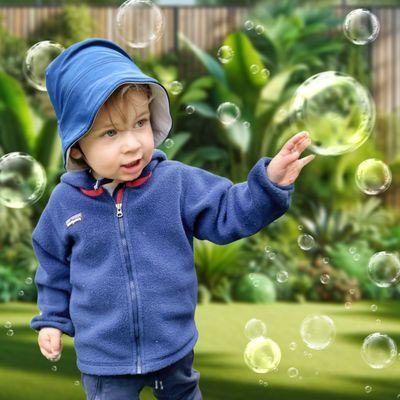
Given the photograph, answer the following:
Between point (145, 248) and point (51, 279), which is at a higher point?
point (145, 248)

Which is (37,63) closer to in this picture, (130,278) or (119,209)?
(119,209)

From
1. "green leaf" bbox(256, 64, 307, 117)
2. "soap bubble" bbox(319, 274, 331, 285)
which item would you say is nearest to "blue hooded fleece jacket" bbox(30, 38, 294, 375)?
"soap bubble" bbox(319, 274, 331, 285)

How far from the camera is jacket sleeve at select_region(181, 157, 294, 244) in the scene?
6.95 feet

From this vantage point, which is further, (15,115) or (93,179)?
(15,115)

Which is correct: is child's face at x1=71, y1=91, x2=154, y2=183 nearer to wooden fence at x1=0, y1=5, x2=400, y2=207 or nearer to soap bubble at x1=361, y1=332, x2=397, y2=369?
soap bubble at x1=361, y1=332, x2=397, y2=369

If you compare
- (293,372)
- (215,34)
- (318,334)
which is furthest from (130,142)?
(215,34)

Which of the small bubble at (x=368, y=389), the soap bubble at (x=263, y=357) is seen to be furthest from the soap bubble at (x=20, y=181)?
the small bubble at (x=368, y=389)

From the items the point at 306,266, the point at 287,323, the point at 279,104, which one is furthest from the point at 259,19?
the point at 287,323

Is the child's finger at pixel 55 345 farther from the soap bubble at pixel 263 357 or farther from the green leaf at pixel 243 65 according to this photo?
the green leaf at pixel 243 65

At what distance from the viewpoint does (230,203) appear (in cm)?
219

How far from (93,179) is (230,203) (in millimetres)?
348

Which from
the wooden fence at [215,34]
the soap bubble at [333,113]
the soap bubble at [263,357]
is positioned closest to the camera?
the soap bubble at [333,113]

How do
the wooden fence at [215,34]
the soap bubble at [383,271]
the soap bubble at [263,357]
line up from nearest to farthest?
the soap bubble at [263,357]
the soap bubble at [383,271]
the wooden fence at [215,34]

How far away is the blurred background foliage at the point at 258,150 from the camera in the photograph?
6.85 meters
